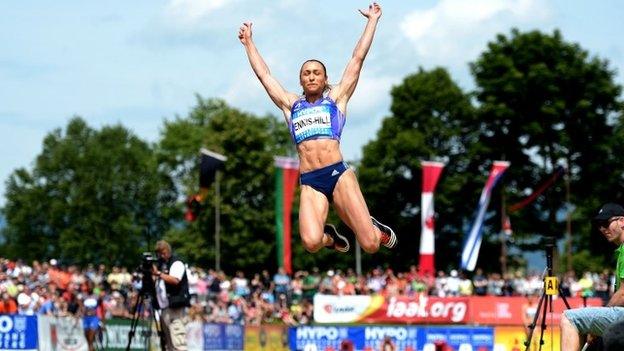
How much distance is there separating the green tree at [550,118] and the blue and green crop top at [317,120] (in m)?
58.3

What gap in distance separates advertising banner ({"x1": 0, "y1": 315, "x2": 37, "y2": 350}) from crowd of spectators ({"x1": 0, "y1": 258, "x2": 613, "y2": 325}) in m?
2.63

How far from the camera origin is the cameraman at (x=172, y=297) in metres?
21.9

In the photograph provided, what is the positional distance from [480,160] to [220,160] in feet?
68.3

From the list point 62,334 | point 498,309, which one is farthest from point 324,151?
point 498,309

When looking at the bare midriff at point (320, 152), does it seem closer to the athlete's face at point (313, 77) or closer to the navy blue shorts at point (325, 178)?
the navy blue shorts at point (325, 178)

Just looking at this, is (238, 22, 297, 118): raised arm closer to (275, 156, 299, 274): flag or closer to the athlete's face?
the athlete's face

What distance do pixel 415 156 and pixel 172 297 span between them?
181ft

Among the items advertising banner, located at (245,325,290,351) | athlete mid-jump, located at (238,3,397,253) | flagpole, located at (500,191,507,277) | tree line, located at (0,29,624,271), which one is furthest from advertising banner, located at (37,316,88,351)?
flagpole, located at (500,191,507,277)

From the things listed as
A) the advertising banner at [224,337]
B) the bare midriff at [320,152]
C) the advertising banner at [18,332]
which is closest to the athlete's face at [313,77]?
the bare midriff at [320,152]

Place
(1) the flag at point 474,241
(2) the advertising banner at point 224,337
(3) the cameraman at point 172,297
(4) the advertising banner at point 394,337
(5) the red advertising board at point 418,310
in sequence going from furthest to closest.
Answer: (1) the flag at point 474,241, (5) the red advertising board at point 418,310, (2) the advertising banner at point 224,337, (4) the advertising banner at point 394,337, (3) the cameraman at point 172,297

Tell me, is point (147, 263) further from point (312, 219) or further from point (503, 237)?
point (503, 237)

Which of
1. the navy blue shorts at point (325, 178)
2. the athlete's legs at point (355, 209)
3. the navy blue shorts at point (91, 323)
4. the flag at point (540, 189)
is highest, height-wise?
the flag at point (540, 189)

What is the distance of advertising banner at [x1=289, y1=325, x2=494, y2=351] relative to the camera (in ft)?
98.0

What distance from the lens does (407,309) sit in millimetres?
39094
